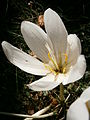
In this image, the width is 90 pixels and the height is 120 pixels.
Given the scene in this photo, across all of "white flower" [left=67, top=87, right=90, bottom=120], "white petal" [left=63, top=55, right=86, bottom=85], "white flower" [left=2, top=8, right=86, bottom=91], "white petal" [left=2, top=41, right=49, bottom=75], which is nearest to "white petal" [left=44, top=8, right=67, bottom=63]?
"white flower" [left=2, top=8, right=86, bottom=91]

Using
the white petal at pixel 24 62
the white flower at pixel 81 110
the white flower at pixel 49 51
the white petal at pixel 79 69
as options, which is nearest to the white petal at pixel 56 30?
the white flower at pixel 49 51

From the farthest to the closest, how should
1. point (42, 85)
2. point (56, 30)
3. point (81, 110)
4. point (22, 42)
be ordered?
point (22, 42)
point (56, 30)
point (42, 85)
point (81, 110)

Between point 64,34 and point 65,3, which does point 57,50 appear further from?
point 65,3

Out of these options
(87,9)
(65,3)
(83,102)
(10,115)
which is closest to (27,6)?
(65,3)

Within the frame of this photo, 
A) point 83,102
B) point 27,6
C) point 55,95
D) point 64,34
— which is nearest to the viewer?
point 83,102

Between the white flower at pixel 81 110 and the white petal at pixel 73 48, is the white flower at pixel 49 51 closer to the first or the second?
the white petal at pixel 73 48

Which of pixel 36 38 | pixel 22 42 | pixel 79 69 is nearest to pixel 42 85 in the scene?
pixel 79 69

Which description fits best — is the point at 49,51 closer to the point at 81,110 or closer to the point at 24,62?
the point at 24,62
